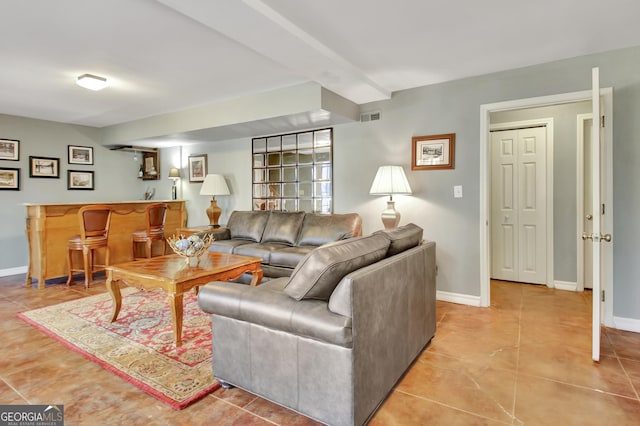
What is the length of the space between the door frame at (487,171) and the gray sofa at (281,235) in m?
1.35

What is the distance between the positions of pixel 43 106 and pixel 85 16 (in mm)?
3233

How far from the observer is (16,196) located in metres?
5.20

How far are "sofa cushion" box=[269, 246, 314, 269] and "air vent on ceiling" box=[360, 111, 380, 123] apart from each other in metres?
1.77

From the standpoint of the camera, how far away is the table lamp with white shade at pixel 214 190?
521cm

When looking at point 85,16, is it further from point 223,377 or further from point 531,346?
point 531,346

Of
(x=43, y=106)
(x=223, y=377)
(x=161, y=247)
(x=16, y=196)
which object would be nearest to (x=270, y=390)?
(x=223, y=377)

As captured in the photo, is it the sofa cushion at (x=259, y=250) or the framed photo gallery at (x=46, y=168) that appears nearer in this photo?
the sofa cushion at (x=259, y=250)

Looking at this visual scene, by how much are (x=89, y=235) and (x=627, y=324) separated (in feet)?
18.7

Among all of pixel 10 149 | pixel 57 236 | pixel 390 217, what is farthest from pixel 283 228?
pixel 10 149

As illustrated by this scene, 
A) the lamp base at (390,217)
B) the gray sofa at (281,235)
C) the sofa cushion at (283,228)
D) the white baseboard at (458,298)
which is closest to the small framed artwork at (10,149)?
the gray sofa at (281,235)

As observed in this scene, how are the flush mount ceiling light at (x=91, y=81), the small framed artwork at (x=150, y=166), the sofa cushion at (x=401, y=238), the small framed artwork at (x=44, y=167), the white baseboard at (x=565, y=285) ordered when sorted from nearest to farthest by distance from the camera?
1. the sofa cushion at (x=401, y=238)
2. the flush mount ceiling light at (x=91, y=81)
3. the white baseboard at (x=565, y=285)
4. the small framed artwork at (x=44, y=167)
5. the small framed artwork at (x=150, y=166)

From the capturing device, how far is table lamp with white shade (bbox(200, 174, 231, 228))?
5.21 meters

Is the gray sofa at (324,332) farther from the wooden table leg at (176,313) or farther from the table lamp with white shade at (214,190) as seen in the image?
the table lamp with white shade at (214,190)

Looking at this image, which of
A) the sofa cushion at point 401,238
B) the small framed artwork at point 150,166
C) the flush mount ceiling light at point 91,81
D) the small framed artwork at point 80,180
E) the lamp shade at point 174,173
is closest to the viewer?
the sofa cushion at point 401,238
